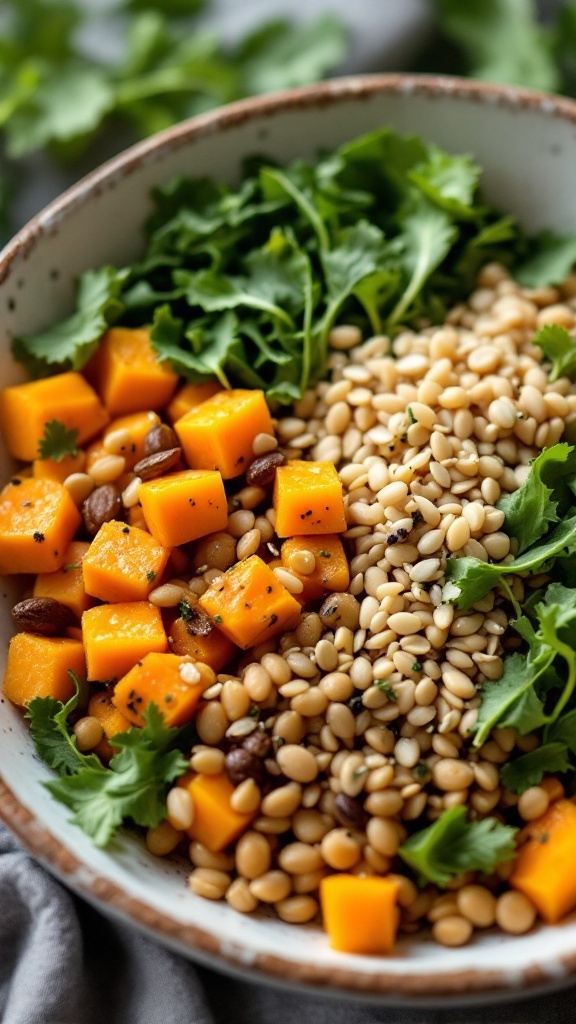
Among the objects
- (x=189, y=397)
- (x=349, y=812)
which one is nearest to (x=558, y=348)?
(x=189, y=397)

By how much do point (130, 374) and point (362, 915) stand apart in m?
1.48

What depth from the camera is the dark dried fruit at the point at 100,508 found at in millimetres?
2498

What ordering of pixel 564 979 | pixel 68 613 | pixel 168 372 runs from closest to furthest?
pixel 564 979, pixel 68 613, pixel 168 372

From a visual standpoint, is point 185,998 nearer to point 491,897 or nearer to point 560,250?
point 491,897

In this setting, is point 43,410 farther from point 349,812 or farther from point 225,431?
point 349,812

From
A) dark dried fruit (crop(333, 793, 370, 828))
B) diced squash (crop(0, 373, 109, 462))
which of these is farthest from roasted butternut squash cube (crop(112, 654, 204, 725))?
diced squash (crop(0, 373, 109, 462))

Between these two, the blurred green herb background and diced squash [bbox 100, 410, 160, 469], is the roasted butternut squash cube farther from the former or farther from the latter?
the blurred green herb background

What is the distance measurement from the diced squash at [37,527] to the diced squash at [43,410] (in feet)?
0.49

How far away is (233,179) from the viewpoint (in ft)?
10.2

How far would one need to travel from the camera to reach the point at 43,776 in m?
2.24

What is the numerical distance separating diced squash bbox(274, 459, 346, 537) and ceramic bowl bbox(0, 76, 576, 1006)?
0.75 meters

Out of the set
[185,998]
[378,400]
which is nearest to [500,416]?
[378,400]

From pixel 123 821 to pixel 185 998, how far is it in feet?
1.45

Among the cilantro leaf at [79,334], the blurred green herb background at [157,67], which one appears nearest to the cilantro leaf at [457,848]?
the cilantro leaf at [79,334]
